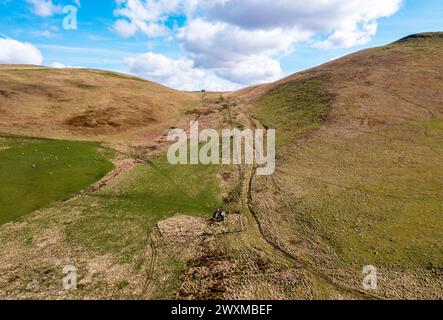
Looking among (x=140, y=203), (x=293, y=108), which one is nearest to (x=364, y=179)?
(x=140, y=203)

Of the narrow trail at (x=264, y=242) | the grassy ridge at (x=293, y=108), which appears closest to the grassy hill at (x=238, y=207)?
the narrow trail at (x=264, y=242)

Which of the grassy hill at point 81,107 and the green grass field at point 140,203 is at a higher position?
the grassy hill at point 81,107

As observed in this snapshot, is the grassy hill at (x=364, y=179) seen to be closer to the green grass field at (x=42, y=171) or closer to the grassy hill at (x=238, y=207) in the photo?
the grassy hill at (x=238, y=207)

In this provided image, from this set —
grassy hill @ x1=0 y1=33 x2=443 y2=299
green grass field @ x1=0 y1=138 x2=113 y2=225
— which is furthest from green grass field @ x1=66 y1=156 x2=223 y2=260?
green grass field @ x1=0 y1=138 x2=113 y2=225

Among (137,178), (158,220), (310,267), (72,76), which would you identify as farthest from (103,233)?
(72,76)

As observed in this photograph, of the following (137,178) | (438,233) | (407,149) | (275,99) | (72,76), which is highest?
(72,76)

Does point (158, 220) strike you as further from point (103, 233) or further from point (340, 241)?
point (340, 241)
